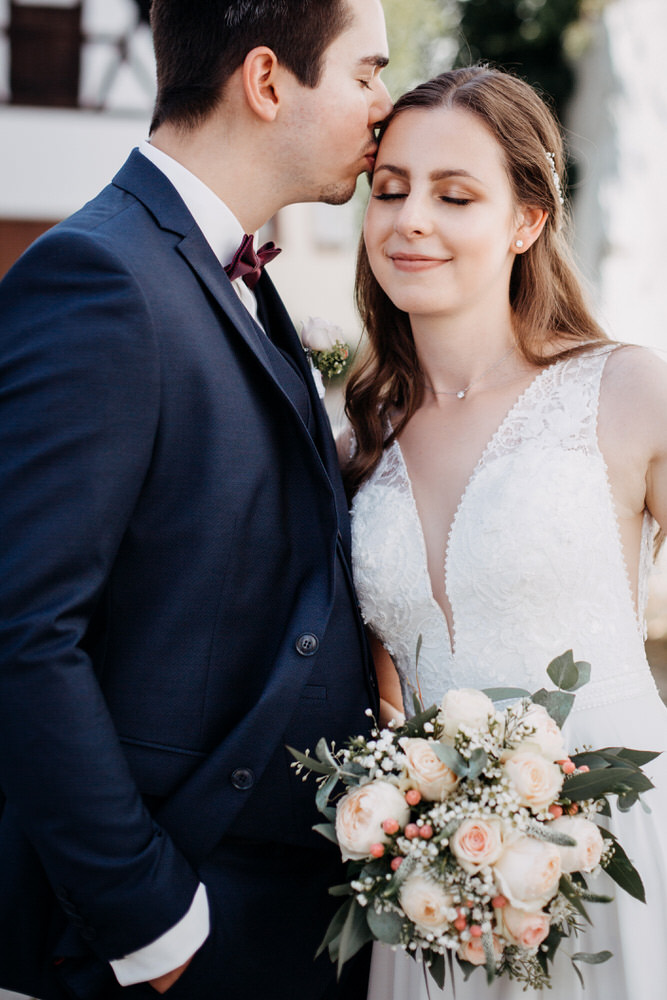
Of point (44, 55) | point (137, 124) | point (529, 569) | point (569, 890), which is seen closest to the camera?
point (569, 890)

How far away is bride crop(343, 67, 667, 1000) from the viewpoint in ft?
7.49

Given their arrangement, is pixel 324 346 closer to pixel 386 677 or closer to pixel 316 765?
pixel 386 677

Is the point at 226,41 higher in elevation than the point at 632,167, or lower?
higher

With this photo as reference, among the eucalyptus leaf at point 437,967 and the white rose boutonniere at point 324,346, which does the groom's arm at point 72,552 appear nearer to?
the eucalyptus leaf at point 437,967

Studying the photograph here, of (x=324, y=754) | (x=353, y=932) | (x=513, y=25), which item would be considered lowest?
(x=353, y=932)

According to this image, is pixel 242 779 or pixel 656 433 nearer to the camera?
pixel 242 779

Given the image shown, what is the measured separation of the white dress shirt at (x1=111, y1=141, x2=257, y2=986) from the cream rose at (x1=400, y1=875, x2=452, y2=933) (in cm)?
44

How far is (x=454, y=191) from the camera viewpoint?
245cm

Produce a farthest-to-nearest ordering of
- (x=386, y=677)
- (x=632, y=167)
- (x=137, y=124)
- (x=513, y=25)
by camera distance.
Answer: (x=137, y=124) < (x=513, y=25) < (x=632, y=167) < (x=386, y=677)

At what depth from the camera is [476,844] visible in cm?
164

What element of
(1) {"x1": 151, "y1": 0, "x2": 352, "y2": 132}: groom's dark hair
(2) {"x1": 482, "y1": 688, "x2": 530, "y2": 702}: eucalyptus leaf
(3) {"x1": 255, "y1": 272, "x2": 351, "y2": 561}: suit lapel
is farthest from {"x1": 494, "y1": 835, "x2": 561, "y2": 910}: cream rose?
(1) {"x1": 151, "y1": 0, "x2": 352, "y2": 132}: groom's dark hair

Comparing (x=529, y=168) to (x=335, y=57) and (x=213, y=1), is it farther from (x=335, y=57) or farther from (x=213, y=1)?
(x=213, y=1)

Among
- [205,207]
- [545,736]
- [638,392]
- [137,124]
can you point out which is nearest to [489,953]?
[545,736]

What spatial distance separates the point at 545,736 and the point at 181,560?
30.9 inches
